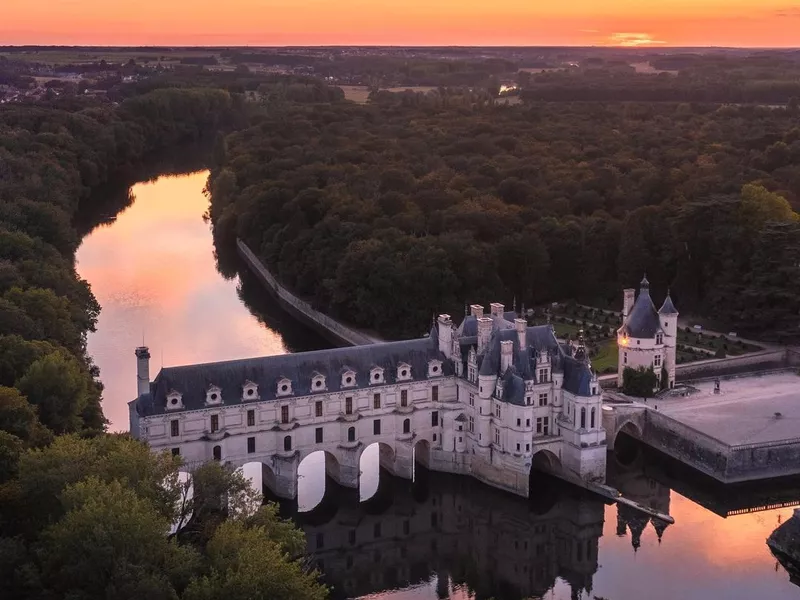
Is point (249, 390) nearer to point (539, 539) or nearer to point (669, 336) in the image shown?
point (539, 539)

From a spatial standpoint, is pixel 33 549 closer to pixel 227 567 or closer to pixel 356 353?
pixel 227 567

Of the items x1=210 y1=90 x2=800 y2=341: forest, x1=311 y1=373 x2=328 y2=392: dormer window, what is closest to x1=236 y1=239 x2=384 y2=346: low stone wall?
x1=210 y1=90 x2=800 y2=341: forest

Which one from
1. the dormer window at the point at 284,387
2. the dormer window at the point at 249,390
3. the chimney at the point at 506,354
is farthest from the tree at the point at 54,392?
the chimney at the point at 506,354

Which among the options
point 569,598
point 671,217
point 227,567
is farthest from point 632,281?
point 227,567

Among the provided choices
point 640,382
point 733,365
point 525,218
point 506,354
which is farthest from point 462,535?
point 525,218

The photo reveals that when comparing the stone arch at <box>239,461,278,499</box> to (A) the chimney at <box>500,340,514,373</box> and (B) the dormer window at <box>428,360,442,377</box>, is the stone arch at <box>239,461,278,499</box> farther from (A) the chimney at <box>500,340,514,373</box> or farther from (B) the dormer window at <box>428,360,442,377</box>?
(A) the chimney at <box>500,340,514,373</box>

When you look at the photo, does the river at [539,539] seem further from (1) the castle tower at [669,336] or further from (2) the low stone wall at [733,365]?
(2) the low stone wall at [733,365]
